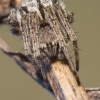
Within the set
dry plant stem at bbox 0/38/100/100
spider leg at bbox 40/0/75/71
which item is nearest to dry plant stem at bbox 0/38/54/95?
dry plant stem at bbox 0/38/100/100

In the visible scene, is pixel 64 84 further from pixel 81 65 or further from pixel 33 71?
pixel 81 65

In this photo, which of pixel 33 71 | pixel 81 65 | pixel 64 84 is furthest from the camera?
pixel 81 65

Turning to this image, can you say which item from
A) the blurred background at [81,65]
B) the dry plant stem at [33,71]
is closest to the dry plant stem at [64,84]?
the dry plant stem at [33,71]

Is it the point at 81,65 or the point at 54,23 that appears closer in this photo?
the point at 54,23

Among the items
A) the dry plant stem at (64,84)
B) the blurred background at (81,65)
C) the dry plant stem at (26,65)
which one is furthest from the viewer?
the blurred background at (81,65)

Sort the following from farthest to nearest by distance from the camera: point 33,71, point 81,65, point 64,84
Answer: point 81,65, point 33,71, point 64,84

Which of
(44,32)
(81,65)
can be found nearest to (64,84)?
(44,32)

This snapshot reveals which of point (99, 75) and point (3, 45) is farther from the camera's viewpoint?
point (99, 75)

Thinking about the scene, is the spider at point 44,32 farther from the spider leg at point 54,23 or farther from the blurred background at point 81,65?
the blurred background at point 81,65

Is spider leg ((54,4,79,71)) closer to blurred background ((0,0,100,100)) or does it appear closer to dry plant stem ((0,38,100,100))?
dry plant stem ((0,38,100,100))

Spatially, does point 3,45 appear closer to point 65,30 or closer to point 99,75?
point 65,30

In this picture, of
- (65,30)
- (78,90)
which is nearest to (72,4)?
(65,30)
